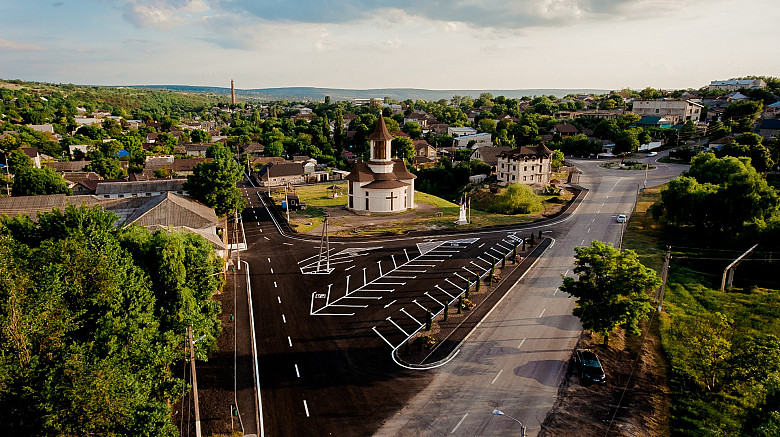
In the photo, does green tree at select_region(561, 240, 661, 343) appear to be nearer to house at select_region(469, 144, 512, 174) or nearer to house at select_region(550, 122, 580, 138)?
house at select_region(469, 144, 512, 174)

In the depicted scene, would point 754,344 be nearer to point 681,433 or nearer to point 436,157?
point 681,433

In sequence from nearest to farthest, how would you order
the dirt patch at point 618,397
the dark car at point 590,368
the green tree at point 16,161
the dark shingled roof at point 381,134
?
the dirt patch at point 618,397, the dark car at point 590,368, the dark shingled roof at point 381,134, the green tree at point 16,161

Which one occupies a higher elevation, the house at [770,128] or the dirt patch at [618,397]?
the house at [770,128]

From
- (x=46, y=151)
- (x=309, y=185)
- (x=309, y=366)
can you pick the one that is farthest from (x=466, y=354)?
(x=46, y=151)

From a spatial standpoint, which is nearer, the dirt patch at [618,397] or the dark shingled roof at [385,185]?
the dirt patch at [618,397]

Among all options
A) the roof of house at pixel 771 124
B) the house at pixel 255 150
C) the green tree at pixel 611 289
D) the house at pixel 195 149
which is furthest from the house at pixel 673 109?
the house at pixel 195 149

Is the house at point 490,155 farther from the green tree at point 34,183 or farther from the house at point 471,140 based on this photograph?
the green tree at point 34,183
